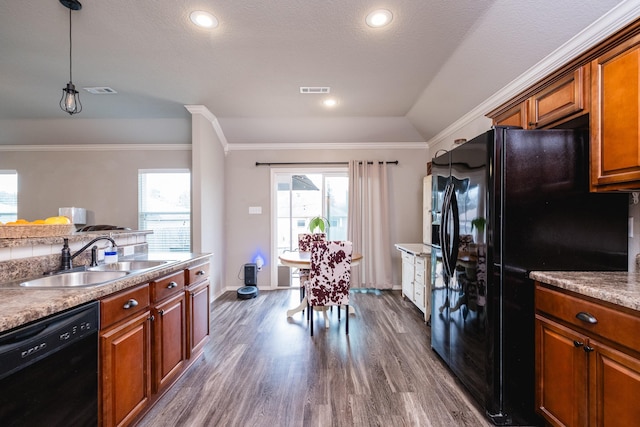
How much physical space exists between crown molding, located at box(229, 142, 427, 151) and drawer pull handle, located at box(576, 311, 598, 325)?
3.62m

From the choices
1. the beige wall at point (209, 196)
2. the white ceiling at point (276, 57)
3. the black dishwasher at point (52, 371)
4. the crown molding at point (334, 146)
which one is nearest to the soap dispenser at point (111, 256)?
the black dishwasher at point (52, 371)

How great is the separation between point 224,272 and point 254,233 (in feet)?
2.60

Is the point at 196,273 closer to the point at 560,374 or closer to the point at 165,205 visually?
the point at 560,374

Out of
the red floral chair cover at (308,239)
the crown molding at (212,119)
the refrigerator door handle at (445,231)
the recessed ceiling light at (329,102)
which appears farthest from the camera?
the red floral chair cover at (308,239)

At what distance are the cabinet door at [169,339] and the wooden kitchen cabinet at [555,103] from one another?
9.25 ft

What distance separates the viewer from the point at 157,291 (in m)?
1.71

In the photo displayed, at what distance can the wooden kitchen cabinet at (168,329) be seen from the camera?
5.57 ft

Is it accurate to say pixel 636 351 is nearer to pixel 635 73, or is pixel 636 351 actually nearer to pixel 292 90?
pixel 635 73

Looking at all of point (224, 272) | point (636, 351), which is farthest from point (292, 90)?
point (636, 351)

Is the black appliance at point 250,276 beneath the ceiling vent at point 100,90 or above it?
beneath

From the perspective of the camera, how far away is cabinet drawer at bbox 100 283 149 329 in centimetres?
129

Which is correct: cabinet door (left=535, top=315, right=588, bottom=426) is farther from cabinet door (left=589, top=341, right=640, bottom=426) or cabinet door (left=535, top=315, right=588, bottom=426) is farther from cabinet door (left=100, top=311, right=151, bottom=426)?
cabinet door (left=100, top=311, right=151, bottom=426)

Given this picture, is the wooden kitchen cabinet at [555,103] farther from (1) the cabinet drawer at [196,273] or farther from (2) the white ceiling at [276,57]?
(1) the cabinet drawer at [196,273]

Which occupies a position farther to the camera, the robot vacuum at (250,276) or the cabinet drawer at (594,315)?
the robot vacuum at (250,276)
